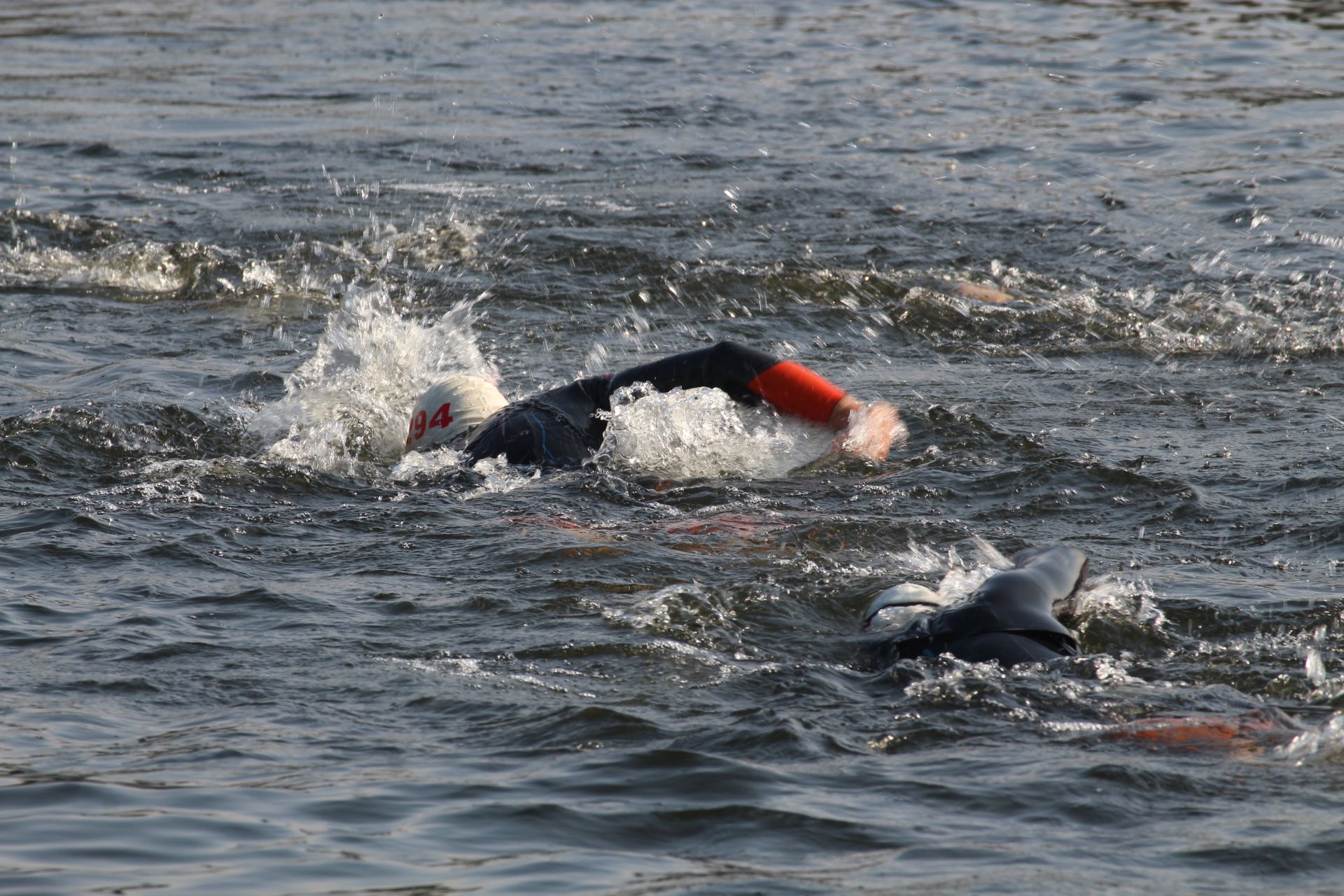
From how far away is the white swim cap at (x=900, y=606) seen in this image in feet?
15.1

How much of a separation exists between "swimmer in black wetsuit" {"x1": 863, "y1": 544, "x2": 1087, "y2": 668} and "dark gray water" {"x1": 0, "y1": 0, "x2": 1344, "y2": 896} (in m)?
0.12

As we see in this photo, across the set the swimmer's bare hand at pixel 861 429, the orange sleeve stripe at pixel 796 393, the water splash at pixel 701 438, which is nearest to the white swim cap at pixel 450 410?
the water splash at pixel 701 438

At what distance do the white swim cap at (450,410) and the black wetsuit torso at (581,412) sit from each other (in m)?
0.23

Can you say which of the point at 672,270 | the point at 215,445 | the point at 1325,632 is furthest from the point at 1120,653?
the point at 672,270

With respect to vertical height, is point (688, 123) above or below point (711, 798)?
above

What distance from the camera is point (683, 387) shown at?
668cm

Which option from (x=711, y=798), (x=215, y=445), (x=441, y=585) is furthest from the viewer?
(x=215, y=445)

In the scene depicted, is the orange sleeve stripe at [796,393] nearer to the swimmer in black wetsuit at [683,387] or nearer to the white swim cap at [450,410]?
the swimmer in black wetsuit at [683,387]

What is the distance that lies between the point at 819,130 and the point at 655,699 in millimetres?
11427

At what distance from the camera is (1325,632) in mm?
4512

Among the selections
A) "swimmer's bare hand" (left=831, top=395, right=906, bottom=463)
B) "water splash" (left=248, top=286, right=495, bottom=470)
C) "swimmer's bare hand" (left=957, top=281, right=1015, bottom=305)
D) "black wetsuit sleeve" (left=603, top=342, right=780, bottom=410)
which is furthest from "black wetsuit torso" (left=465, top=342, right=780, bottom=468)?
"swimmer's bare hand" (left=957, top=281, right=1015, bottom=305)

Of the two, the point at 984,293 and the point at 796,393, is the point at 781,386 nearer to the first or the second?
the point at 796,393

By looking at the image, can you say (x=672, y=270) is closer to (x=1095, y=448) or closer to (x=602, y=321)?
(x=602, y=321)

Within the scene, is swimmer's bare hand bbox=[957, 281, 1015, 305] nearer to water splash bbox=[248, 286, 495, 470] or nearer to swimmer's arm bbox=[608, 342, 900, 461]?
swimmer's arm bbox=[608, 342, 900, 461]
